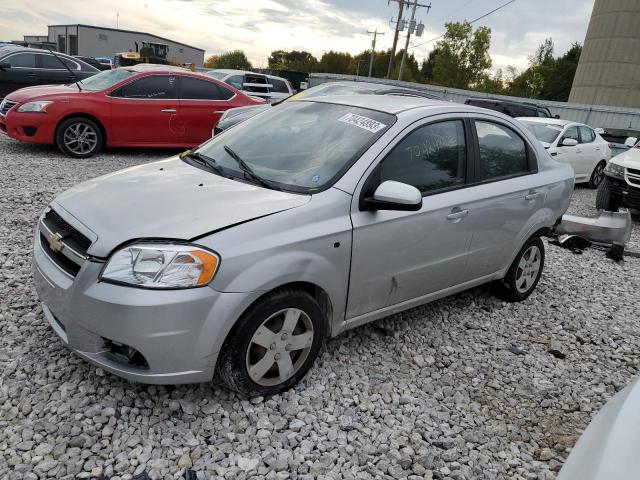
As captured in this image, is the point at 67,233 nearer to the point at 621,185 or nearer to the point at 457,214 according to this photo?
the point at 457,214

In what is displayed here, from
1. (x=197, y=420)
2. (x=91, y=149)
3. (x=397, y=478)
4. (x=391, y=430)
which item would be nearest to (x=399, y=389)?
(x=391, y=430)

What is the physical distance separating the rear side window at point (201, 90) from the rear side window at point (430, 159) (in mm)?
6645

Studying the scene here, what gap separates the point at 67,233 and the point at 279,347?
130cm

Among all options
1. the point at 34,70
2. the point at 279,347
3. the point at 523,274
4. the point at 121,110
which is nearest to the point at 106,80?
the point at 121,110

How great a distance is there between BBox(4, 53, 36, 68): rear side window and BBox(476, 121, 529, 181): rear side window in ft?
39.1

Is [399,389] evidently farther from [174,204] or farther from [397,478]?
[174,204]

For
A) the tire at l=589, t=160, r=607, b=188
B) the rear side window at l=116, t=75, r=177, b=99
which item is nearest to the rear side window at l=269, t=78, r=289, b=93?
the rear side window at l=116, t=75, r=177, b=99

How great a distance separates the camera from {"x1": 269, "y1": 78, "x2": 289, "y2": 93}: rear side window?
1611 centimetres

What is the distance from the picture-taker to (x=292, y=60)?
10512 centimetres

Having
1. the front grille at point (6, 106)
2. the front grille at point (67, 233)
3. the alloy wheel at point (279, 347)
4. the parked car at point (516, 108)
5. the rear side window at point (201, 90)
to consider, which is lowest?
the alloy wheel at point (279, 347)

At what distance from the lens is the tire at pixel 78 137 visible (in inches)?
331

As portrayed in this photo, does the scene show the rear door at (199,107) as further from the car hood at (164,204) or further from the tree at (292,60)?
the tree at (292,60)

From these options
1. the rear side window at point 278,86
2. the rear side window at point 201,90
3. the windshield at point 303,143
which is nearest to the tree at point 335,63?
the rear side window at point 278,86

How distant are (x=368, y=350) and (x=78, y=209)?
2.06 m
